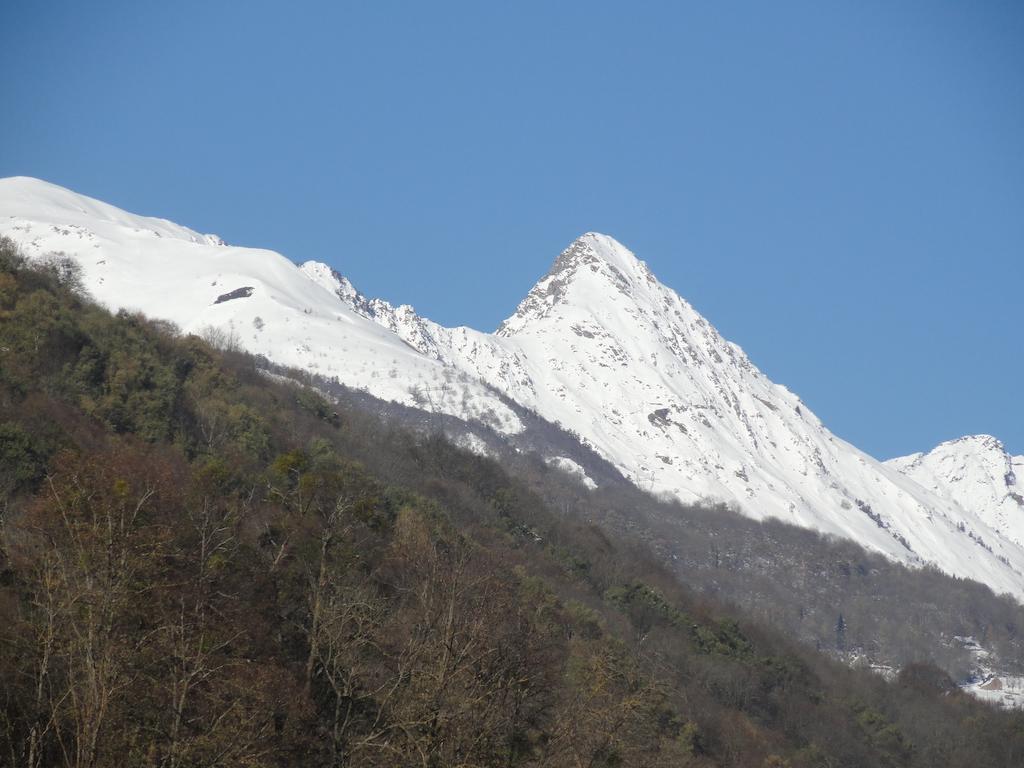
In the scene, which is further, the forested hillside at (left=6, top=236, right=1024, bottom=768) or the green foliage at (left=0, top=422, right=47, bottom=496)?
the green foliage at (left=0, top=422, right=47, bottom=496)

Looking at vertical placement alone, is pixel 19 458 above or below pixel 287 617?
above

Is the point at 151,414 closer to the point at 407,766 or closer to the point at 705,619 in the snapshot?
the point at 407,766

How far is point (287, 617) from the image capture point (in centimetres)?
3450

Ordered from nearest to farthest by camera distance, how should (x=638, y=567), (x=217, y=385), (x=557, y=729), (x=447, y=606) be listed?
(x=557, y=729) → (x=447, y=606) → (x=217, y=385) → (x=638, y=567)

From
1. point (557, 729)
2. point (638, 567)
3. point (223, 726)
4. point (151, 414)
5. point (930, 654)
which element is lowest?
point (223, 726)

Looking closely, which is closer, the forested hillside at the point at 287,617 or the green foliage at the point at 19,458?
the forested hillside at the point at 287,617

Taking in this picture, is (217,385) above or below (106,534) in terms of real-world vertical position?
above

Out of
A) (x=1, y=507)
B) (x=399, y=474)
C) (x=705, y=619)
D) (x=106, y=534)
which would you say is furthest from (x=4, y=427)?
(x=705, y=619)

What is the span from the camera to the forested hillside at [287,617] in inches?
877

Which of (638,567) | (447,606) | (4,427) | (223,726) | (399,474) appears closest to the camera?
(223,726)

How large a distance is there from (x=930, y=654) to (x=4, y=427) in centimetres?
17624

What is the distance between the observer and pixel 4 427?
1774 inches

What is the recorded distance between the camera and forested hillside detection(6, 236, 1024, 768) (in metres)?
22.3

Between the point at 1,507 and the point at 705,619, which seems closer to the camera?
A: the point at 1,507
